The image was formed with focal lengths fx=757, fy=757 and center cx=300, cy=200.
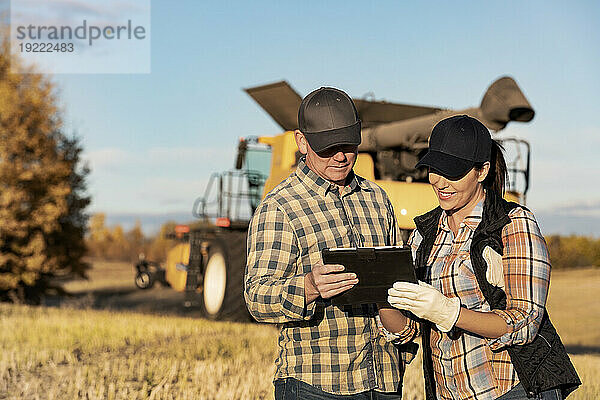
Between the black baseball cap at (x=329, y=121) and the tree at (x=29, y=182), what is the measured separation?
23.5 meters

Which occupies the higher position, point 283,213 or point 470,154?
point 470,154

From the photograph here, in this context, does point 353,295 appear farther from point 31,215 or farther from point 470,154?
point 31,215

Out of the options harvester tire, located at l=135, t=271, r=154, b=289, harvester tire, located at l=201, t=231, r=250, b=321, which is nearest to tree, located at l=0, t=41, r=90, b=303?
harvester tire, located at l=135, t=271, r=154, b=289

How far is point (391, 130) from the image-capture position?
10016 millimetres

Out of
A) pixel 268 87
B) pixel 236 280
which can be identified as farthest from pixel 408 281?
pixel 236 280

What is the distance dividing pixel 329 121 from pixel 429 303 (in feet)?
2.60

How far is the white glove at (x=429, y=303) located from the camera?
96.0 inches

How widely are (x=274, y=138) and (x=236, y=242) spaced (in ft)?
5.96

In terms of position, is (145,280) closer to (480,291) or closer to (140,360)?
(140,360)

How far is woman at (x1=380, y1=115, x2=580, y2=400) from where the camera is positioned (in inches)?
97.7

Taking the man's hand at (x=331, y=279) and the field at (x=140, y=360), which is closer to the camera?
the man's hand at (x=331, y=279)

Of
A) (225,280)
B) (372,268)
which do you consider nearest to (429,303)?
(372,268)

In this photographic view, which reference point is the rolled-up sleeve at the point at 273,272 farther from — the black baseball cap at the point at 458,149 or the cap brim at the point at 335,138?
the black baseball cap at the point at 458,149

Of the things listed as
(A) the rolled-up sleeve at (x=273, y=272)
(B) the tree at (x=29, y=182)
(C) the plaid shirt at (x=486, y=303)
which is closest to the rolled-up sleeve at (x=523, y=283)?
(C) the plaid shirt at (x=486, y=303)
